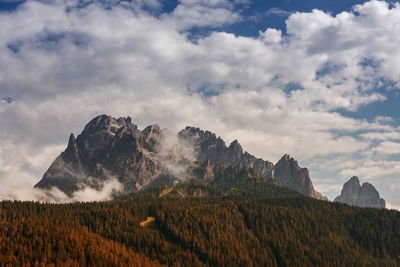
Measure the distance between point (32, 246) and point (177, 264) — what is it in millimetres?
71656

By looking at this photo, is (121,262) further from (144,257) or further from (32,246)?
(32,246)

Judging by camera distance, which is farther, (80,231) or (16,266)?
(80,231)

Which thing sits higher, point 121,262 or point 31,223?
point 31,223

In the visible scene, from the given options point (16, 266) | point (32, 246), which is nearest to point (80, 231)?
point (32, 246)

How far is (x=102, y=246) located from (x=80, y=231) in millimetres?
22535

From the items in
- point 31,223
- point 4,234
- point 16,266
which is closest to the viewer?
point 16,266

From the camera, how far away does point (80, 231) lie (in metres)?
197

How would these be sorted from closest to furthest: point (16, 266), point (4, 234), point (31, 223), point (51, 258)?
point (16, 266), point (51, 258), point (4, 234), point (31, 223)

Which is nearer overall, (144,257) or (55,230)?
(55,230)

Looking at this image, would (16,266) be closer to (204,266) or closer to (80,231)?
(80,231)

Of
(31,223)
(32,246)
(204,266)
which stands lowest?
(204,266)

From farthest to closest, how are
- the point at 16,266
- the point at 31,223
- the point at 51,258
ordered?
the point at 31,223 < the point at 51,258 < the point at 16,266

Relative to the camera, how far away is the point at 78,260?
533ft

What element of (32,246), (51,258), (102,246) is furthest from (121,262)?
(32,246)
